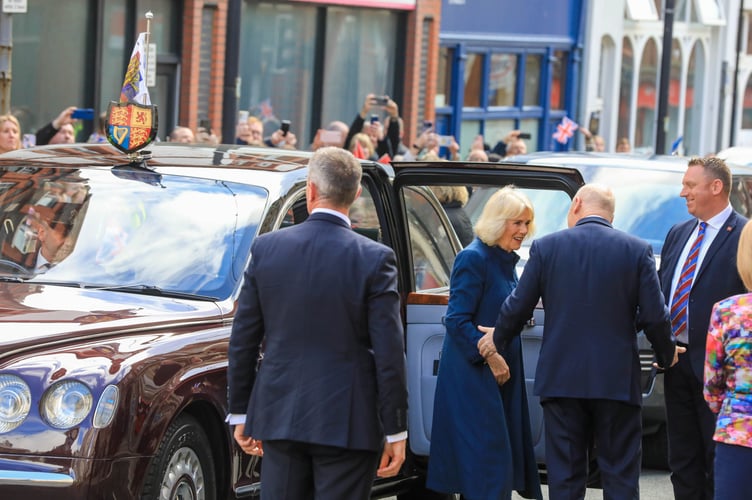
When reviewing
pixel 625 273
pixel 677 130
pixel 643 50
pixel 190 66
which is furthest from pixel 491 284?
pixel 677 130

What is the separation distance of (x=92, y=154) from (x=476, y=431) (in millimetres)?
2274

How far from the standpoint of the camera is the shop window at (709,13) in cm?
3869

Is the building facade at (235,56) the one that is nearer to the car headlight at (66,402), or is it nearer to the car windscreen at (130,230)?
the car windscreen at (130,230)

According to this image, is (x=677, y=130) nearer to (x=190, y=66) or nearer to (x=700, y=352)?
(x=190, y=66)

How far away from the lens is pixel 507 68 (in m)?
29.5

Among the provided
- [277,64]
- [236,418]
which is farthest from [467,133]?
[236,418]

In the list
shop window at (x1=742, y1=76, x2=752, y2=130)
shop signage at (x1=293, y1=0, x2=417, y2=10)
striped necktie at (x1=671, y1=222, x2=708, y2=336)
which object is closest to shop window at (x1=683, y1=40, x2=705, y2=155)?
shop window at (x1=742, y1=76, x2=752, y2=130)

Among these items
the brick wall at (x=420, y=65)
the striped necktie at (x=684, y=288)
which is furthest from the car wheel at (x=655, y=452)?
the brick wall at (x=420, y=65)

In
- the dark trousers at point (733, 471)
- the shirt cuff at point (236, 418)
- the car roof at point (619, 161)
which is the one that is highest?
the car roof at point (619, 161)

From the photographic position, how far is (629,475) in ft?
22.2

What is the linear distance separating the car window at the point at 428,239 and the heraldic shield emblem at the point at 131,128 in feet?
4.63

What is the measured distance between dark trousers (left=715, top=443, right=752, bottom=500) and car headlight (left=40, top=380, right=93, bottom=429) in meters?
2.23

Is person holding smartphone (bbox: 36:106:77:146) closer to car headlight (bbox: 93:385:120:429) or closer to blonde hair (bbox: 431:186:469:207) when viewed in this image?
blonde hair (bbox: 431:186:469:207)

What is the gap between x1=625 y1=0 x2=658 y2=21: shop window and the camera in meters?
34.1
